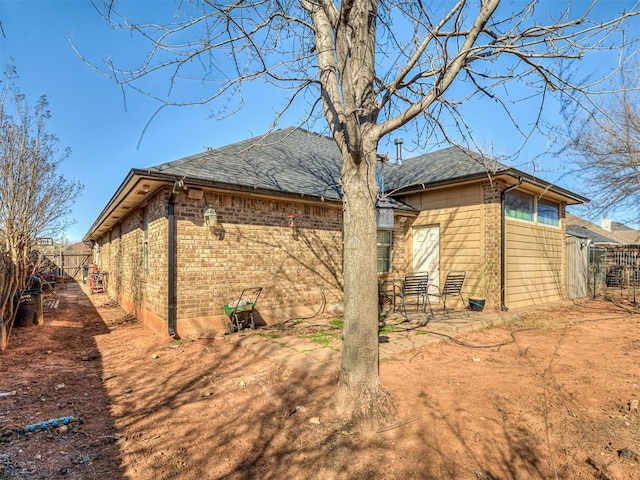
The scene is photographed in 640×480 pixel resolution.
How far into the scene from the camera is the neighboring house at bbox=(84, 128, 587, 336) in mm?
6652

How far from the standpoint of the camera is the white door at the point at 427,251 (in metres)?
10.1

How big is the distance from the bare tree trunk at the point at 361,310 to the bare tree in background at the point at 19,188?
6325mm

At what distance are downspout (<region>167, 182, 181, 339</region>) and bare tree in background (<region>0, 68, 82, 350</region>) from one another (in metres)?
2.74

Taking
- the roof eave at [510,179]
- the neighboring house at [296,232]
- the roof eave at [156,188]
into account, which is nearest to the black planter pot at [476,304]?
the neighboring house at [296,232]

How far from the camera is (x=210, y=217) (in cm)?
678

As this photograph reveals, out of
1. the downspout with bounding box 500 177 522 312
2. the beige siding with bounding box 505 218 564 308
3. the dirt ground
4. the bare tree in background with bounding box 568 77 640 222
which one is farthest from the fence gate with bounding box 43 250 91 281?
the bare tree in background with bounding box 568 77 640 222

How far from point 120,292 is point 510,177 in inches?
500

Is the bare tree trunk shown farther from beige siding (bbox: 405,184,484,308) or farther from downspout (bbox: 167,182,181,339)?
beige siding (bbox: 405,184,484,308)

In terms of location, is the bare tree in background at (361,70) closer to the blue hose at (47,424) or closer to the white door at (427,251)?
the blue hose at (47,424)

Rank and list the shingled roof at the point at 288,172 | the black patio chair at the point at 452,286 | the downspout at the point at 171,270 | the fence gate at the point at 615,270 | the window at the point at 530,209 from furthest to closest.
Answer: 1. the fence gate at the point at 615,270
2. the window at the point at 530,209
3. the black patio chair at the point at 452,286
4. the shingled roof at the point at 288,172
5. the downspout at the point at 171,270

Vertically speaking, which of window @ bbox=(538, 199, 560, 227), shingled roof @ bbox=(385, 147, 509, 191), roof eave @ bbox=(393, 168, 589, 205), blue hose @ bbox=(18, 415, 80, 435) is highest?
shingled roof @ bbox=(385, 147, 509, 191)

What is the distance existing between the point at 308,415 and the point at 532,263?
9.56 metres

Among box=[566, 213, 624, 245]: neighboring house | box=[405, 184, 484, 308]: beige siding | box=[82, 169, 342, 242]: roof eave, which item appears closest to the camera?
box=[82, 169, 342, 242]: roof eave

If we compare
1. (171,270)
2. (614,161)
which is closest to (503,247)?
(614,161)
